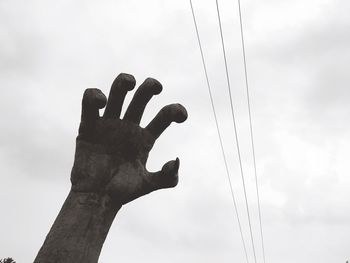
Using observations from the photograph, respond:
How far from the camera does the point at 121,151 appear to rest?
144 inches

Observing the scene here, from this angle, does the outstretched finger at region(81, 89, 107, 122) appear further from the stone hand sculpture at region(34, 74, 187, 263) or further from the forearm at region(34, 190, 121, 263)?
the forearm at region(34, 190, 121, 263)

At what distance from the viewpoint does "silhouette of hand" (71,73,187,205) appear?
3.46 metres

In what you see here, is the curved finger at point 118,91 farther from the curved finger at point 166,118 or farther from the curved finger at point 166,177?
the curved finger at point 166,177

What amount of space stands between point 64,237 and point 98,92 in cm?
117

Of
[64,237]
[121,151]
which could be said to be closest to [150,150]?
[121,151]

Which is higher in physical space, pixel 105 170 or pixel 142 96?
A: pixel 142 96

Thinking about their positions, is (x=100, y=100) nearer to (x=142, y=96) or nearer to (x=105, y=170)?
(x=142, y=96)

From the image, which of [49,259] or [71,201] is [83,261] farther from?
[71,201]

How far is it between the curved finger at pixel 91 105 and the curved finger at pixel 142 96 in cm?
29

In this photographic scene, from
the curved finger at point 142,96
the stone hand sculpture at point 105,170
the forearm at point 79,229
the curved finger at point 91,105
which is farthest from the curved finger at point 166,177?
the curved finger at point 91,105

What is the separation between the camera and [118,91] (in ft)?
11.5

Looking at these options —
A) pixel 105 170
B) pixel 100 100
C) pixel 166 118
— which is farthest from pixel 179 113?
pixel 105 170

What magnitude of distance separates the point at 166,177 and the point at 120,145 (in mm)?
514

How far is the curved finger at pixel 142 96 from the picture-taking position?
3.58 m
